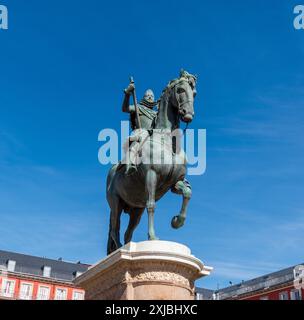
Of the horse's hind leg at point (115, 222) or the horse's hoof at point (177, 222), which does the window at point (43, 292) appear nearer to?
the horse's hind leg at point (115, 222)

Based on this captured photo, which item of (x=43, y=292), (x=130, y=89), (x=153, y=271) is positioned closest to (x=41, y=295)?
(x=43, y=292)

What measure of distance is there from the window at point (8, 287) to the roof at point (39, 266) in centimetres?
274

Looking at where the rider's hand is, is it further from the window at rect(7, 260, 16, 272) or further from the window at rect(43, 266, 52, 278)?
the window at rect(43, 266, 52, 278)

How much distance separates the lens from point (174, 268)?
356 inches

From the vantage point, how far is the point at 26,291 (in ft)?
214

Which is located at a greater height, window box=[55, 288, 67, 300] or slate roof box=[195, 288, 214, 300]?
slate roof box=[195, 288, 214, 300]

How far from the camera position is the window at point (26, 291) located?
212 ft

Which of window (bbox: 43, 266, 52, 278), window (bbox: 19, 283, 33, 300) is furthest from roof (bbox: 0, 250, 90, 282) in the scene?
window (bbox: 19, 283, 33, 300)

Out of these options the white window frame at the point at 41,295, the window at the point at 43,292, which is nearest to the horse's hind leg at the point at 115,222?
the white window frame at the point at 41,295

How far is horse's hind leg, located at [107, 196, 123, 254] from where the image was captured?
11266mm
